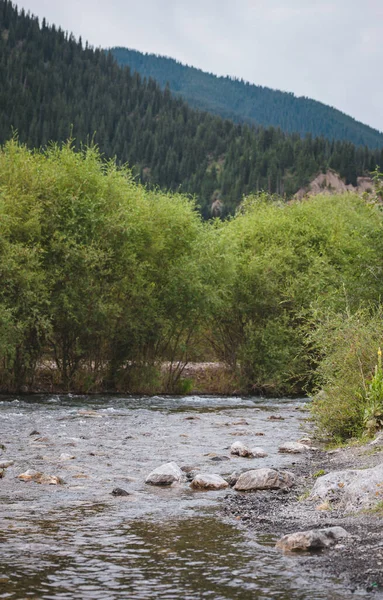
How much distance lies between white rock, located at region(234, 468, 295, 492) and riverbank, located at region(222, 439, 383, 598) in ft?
0.67

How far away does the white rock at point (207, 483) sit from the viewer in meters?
10.8

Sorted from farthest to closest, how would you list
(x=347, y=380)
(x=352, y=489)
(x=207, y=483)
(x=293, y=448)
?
(x=347, y=380)
(x=293, y=448)
(x=207, y=483)
(x=352, y=489)

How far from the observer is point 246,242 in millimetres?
39531

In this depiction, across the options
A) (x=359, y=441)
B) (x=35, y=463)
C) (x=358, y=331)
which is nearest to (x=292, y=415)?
(x=358, y=331)

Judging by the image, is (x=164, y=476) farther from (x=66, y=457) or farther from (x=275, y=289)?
(x=275, y=289)

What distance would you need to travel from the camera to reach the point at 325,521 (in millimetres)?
8297

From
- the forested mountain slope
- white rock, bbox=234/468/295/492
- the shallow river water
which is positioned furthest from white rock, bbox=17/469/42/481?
the forested mountain slope

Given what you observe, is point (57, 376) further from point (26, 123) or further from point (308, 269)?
point (26, 123)

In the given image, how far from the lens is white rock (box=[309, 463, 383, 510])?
870cm

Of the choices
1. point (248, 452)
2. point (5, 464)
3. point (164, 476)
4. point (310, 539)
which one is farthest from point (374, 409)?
point (310, 539)

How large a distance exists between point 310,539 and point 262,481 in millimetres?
3523

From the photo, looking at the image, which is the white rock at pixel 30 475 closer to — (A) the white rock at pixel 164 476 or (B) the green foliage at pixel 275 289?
(A) the white rock at pixel 164 476

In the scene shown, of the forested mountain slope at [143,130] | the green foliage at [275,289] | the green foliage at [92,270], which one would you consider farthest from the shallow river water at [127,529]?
the forested mountain slope at [143,130]

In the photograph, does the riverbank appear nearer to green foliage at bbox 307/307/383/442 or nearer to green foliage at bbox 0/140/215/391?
green foliage at bbox 307/307/383/442
